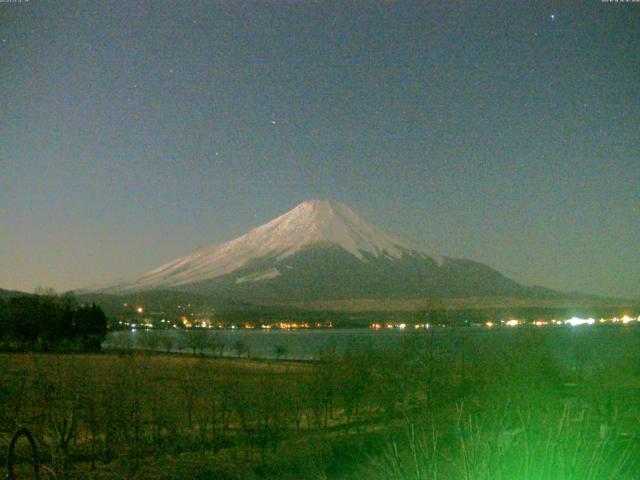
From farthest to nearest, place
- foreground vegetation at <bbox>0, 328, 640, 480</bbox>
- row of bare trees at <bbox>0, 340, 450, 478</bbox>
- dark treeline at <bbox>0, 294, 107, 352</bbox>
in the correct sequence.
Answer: dark treeline at <bbox>0, 294, 107, 352</bbox> → row of bare trees at <bbox>0, 340, 450, 478</bbox> → foreground vegetation at <bbox>0, 328, 640, 480</bbox>

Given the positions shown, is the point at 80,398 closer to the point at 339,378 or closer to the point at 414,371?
the point at 339,378

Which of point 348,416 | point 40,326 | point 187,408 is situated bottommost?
point 348,416

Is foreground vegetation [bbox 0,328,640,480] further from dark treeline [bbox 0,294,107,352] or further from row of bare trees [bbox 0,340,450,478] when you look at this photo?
dark treeline [bbox 0,294,107,352]

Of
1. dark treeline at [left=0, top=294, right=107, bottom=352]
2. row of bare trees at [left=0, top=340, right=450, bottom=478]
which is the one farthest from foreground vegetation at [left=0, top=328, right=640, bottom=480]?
dark treeline at [left=0, top=294, right=107, bottom=352]

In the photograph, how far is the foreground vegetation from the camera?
475 centimetres

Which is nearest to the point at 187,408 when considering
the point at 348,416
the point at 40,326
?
the point at 348,416

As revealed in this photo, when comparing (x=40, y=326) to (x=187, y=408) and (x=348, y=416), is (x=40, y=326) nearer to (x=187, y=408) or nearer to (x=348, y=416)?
(x=187, y=408)

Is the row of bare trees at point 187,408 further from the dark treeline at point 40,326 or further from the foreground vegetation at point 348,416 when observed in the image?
the dark treeline at point 40,326

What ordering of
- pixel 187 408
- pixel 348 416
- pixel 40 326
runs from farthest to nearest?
pixel 40 326 → pixel 348 416 → pixel 187 408

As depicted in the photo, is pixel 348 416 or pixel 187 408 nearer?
pixel 187 408

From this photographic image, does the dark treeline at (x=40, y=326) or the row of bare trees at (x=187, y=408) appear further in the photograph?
the dark treeline at (x=40, y=326)

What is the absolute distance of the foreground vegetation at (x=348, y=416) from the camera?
15.6 feet

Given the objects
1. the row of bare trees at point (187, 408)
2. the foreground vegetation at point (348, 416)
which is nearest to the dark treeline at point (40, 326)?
the foreground vegetation at point (348, 416)

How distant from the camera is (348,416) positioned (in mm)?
19562
